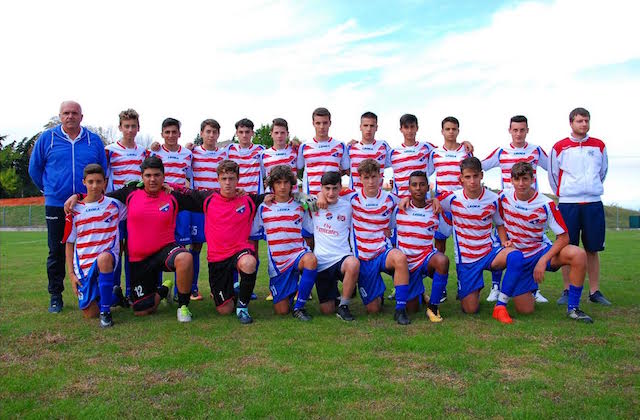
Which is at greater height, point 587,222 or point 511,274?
point 587,222

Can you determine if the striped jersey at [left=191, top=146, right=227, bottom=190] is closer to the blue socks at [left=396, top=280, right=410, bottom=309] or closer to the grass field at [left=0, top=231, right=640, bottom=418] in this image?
the grass field at [left=0, top=231, right=640, bottom=418]

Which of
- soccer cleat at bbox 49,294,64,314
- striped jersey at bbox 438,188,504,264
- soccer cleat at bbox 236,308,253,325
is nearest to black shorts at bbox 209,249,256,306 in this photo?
soccer cleat at bbox 236,308,253,325

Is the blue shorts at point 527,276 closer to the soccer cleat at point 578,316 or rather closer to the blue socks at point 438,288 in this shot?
the soccer cleat at point 578,316

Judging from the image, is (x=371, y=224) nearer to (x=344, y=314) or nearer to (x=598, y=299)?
(x=344, y=314)

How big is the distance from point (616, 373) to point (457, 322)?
167cm

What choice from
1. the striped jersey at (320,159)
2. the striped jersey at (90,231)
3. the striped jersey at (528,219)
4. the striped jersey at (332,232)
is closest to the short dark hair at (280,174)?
the striped jersey at (332,232)

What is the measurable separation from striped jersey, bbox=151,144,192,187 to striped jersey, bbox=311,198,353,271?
73.7 inches

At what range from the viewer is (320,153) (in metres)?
6.50

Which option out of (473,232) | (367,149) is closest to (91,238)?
(367,149)

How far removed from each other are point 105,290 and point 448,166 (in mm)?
4022

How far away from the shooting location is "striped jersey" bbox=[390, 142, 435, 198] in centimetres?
645

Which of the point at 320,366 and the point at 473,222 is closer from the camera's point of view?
the point at 320,366

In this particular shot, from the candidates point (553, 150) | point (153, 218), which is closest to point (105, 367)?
point (153, 218)

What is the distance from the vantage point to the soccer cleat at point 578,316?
500 cm
